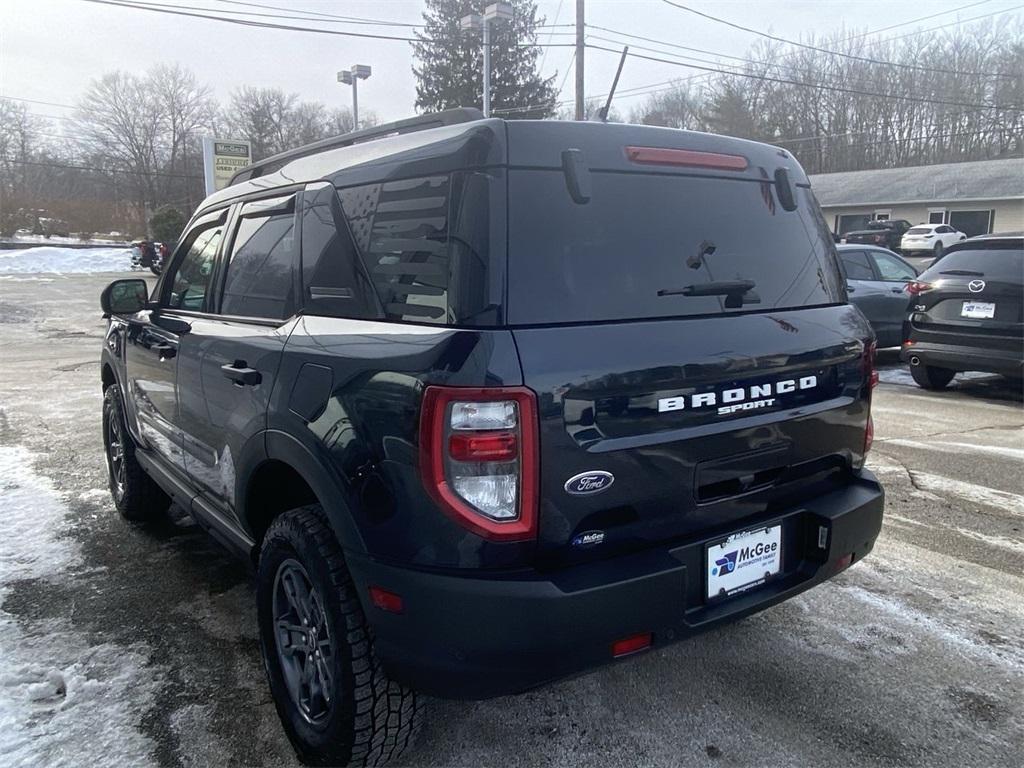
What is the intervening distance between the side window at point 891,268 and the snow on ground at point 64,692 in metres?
10.4

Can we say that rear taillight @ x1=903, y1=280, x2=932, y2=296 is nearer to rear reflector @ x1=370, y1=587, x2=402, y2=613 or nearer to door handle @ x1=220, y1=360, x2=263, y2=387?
door handle @ x1=220, y1=360, x2=263, y2=387

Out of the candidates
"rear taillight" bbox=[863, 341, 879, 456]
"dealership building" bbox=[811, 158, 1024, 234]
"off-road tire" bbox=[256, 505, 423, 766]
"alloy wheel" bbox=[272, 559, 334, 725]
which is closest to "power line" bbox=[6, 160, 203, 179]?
"dealership building" bbox=[811, 158, 1024, 234]

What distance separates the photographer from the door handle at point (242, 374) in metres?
2.55

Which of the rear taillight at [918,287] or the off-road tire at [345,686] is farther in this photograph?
the rear taillight at [918,287]

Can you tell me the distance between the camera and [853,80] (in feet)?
142

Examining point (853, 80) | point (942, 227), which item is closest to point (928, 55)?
point (853, 80)

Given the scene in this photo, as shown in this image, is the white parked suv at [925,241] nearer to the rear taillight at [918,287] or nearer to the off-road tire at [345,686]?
the rear taillight at [918,287]

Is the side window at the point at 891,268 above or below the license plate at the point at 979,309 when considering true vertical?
above

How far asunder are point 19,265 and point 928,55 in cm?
4443

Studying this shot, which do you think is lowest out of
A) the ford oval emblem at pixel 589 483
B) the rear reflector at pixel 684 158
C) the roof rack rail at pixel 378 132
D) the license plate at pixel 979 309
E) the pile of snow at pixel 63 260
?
the ford oval emblem at pixel 589 483

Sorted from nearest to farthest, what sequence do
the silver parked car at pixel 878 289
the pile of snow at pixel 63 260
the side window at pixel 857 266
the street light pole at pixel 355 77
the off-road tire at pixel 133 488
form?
the off-road tire at pixel 133 488 < the silver parked car at pixel 878 289 < the side window at pixel 857 266 < the street light pole at pixel 355 77 < the pile of snow at pixel 63 260

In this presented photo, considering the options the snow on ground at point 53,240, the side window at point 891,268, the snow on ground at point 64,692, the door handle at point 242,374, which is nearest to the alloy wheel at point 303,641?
the snow on ground at point 64,692

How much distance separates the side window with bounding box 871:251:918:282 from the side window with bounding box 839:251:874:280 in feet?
0.61

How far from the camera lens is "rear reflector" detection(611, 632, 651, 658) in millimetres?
1989
